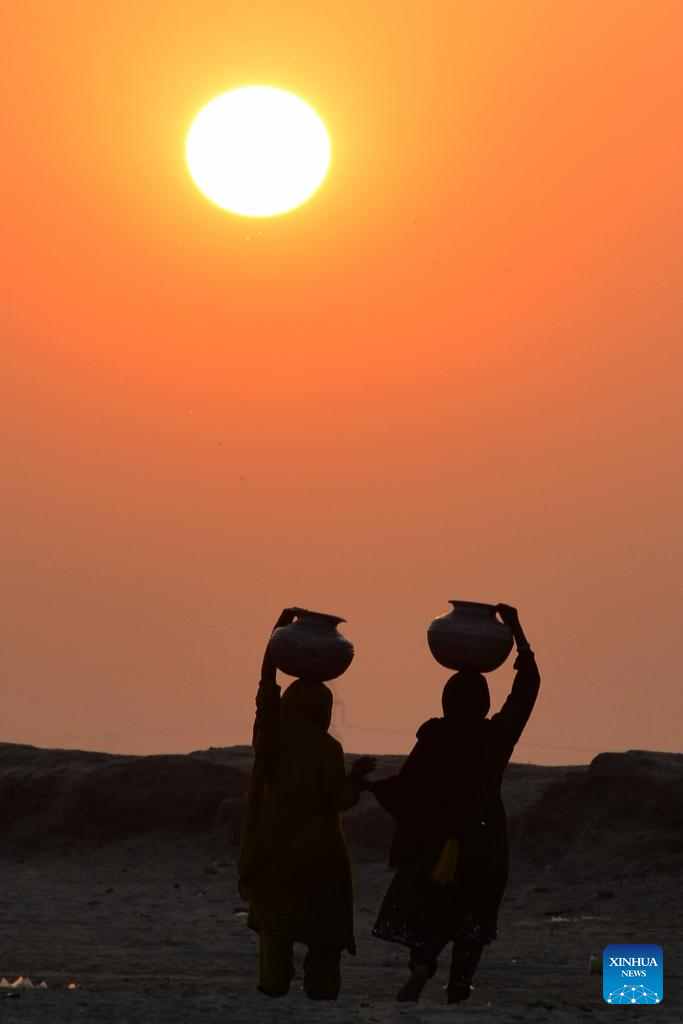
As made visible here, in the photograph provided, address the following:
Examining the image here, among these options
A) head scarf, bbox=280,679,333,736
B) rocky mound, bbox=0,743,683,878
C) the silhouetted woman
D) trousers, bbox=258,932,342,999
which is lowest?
trousers, bbox=258,932,342,999

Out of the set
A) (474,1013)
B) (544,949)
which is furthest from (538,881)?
(474,1013)

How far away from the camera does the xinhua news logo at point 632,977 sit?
34.0 ft

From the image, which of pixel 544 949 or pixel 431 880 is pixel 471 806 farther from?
pixel 544 949

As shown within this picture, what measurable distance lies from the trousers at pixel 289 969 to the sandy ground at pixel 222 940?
0.12 m

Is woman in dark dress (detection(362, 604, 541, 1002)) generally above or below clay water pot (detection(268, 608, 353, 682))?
below

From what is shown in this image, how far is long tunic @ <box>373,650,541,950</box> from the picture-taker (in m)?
9.70

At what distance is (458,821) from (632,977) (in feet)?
7.19

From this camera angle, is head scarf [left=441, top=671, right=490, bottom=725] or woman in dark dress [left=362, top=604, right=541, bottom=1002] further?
head scarf [left=441, top=671, right=490, bottom=725]

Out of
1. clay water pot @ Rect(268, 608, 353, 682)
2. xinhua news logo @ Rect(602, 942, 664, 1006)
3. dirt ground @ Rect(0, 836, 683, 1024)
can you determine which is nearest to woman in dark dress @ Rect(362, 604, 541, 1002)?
dirt ground @ Rect(0, 836, 683, 1024)

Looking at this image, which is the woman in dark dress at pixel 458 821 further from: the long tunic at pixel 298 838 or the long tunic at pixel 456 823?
the long tunic at pixel 298 838

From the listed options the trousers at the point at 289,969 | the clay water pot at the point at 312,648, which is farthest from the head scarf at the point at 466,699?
the trousers at the point at 289,969

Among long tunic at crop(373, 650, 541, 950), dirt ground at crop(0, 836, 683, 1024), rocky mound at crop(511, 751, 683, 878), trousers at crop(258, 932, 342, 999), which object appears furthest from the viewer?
A: rocky mound at crop(511, 751, 683, 878)

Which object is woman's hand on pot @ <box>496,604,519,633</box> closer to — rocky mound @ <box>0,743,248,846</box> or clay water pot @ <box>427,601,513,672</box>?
clay water pot @ <box>427,601,513,672</box>

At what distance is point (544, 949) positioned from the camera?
46.2 ft
